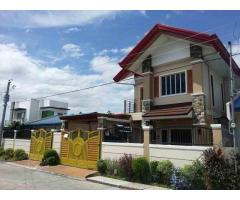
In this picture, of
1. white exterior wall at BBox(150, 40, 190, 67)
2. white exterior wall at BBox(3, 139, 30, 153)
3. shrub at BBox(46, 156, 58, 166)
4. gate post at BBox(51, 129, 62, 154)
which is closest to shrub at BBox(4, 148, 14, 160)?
white exterior wall at BBox(3, 139, 30, 153)

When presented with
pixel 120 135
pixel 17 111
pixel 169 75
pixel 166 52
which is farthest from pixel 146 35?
pixel 17 111

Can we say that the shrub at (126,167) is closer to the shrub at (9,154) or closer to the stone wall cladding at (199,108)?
the stone wall cladding at (199,108)

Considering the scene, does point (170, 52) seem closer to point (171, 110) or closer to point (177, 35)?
point (177, 35)

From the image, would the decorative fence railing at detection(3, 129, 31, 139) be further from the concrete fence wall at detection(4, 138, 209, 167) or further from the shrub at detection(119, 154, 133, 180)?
the shrub at detection(119, 154, 133, 180)

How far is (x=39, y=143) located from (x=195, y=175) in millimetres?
12738

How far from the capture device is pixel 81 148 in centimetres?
1531

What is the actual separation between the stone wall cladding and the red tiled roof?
9.13ft

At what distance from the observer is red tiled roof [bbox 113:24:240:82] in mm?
14227

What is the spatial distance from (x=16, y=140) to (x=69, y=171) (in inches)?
389

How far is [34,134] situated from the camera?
20156 mm

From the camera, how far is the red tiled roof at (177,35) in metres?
14.2
